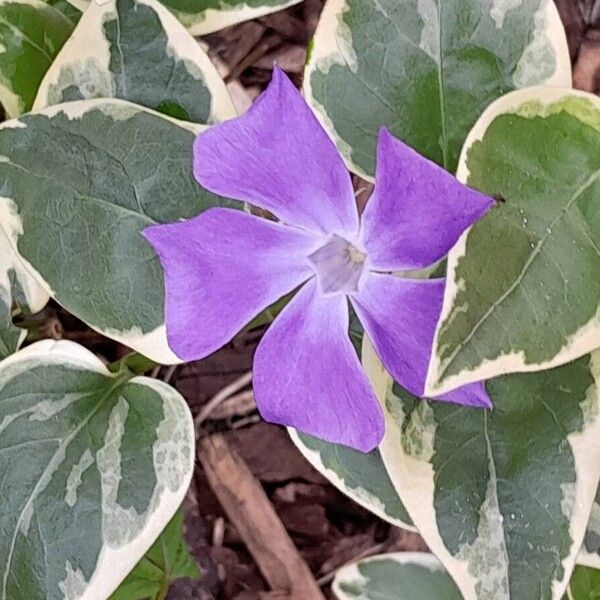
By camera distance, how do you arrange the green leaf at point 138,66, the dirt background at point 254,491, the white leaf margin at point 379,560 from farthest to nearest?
the dirt background at point 254,491 < the white leaf margin at point 379,560 < the green leaf at point 138,66

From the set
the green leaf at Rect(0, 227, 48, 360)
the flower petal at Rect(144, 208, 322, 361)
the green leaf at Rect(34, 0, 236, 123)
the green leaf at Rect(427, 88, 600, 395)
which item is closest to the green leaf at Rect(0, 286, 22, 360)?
the green leaf at Rect(0, 227, 48, 360)

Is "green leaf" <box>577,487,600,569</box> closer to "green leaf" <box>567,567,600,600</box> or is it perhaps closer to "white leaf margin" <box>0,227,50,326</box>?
"green leaf" <box>567,567,600,600</box>

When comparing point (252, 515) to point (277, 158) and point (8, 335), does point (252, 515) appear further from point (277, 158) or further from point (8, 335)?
point (277, 158)

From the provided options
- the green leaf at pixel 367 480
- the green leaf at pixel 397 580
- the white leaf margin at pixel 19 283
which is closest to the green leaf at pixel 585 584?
the green leaf at pixel 397 580

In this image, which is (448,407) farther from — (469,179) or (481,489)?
(469,179)

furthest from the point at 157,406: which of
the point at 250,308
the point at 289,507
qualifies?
the point at 289,507

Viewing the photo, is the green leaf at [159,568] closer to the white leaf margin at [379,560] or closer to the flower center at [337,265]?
the white leaf margin at [379,560]
